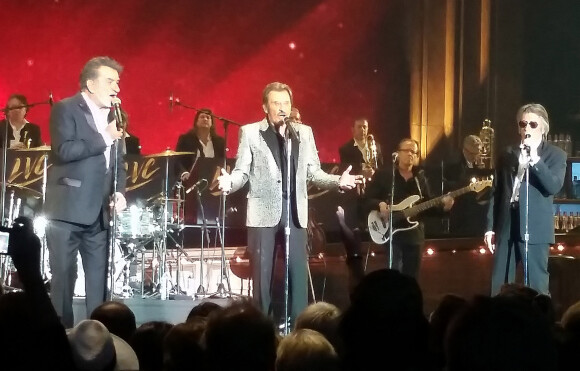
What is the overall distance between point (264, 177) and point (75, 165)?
1.33 m

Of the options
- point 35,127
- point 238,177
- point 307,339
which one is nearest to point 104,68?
point 238,177

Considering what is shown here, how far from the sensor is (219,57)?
14633 mm

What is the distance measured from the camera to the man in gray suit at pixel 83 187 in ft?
21.6

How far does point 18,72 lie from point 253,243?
7.76 m

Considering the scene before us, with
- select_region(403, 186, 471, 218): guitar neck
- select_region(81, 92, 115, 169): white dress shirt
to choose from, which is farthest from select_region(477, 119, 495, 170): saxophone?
select_region(81, 92, 115, 169): white dress shirt

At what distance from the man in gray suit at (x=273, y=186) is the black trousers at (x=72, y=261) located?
996mm

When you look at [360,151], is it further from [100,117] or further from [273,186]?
[100,117]

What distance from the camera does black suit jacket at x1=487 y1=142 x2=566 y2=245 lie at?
295 inches

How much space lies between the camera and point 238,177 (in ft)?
23.4

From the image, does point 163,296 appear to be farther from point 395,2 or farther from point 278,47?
point 395,2

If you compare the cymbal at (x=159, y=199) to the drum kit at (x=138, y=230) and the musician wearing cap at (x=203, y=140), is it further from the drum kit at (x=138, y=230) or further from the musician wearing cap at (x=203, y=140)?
the musician wearing cap at (x=203, y=140)

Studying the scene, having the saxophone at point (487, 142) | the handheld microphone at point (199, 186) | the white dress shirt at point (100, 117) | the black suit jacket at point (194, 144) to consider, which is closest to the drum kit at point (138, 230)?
the handheld microphone at point (199, 186)

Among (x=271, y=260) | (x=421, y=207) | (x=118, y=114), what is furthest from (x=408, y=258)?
(x=118, y=114)

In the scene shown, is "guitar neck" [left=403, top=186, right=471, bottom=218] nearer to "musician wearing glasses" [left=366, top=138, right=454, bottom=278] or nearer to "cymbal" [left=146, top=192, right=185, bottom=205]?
"musician wearing glasses" [left=366, top=138, right=454, bottom=278]
